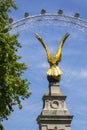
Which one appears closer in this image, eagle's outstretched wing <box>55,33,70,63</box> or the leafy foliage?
the leafy foliage

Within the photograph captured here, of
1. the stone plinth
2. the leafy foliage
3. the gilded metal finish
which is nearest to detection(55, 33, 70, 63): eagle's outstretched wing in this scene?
the gilded metal finish

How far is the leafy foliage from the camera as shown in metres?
39.8

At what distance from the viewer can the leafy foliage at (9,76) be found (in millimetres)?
39750

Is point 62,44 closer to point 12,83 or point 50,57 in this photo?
point 50,57

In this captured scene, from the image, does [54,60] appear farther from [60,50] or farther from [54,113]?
[54,113]

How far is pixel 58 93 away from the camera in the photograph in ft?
221

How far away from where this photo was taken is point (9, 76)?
1567 inches

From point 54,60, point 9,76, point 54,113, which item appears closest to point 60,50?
point 54,60

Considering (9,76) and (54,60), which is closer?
(9,76)

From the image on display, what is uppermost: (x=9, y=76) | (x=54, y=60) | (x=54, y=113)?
(x=54, y=60)

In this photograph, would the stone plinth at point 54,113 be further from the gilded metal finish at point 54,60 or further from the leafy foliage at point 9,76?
the leafy foliage at point 9,76

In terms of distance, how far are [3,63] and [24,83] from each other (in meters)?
2.57

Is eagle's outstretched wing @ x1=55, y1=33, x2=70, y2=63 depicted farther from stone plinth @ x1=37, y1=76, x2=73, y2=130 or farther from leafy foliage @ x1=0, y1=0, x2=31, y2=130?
leafy foliage @ x1=0, y1=0, x2=31, y2=130

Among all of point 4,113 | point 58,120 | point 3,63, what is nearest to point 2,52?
point 3,63
